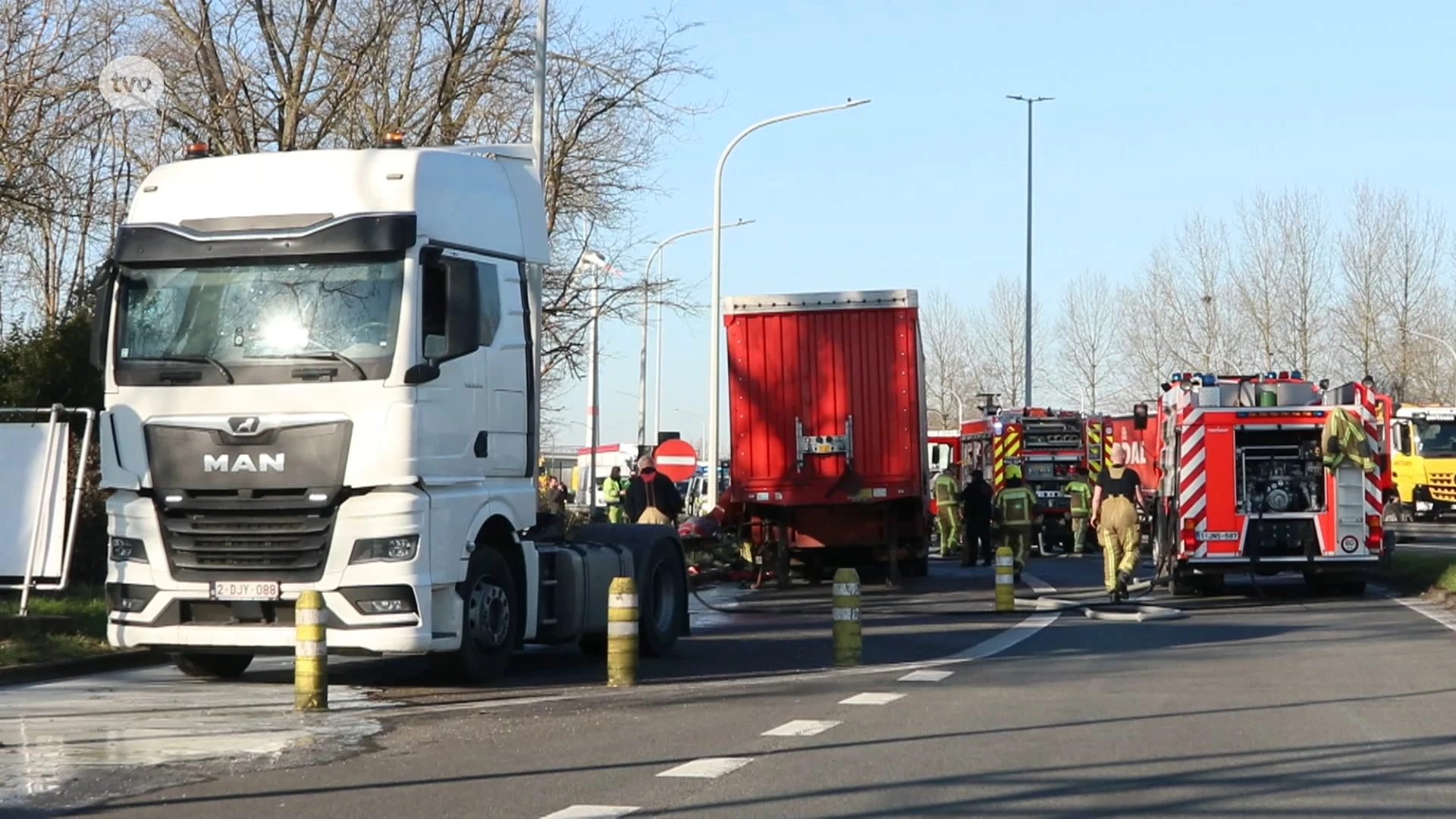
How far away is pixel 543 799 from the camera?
852 centimetres

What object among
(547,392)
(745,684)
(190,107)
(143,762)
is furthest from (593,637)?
(547,392)

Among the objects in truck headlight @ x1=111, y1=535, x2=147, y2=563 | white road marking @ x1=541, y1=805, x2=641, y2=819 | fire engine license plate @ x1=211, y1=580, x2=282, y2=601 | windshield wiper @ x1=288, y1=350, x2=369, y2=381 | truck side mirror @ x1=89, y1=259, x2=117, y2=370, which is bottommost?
white road marking @ x1=541, y1=805, x2=641, y2=819

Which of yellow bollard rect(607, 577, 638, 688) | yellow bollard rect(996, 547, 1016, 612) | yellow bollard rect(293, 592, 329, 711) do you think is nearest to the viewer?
yellow bollard rect(293, 592, 329, 711)

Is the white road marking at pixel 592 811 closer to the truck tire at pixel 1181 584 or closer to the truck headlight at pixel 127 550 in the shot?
the truck headlight at pixel 127 550

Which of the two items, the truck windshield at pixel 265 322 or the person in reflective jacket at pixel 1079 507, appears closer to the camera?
the truck windshield at pixel 265 322

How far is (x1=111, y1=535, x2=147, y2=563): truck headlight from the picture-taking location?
516 inches

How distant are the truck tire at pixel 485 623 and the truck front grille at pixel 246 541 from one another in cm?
105

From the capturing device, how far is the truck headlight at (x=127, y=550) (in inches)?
516

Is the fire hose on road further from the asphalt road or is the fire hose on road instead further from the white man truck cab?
the white man truck cab

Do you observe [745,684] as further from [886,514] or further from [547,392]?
[547,392]

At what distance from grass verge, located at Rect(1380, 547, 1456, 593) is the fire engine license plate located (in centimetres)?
1546

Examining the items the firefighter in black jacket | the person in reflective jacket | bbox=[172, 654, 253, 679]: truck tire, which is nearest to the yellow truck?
the person in reflective jacket

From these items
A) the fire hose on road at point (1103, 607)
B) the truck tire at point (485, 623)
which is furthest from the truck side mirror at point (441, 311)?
the fire hose on road at point (1103, 607)

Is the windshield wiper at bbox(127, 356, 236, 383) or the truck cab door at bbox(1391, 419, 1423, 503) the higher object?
the truck cab door at bbox(1391, 419, 1423, 503)
